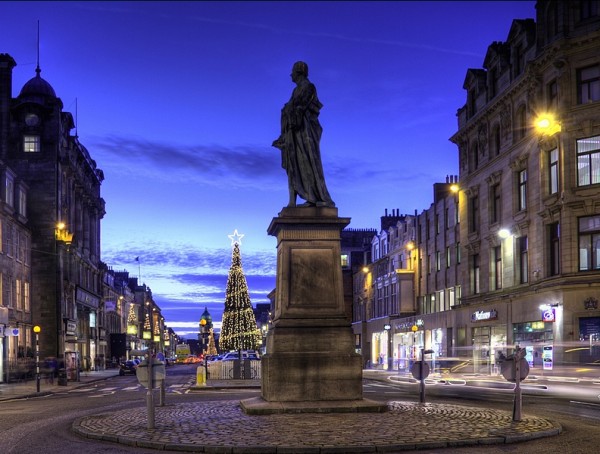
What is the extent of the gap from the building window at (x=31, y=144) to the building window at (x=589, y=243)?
42.5 m

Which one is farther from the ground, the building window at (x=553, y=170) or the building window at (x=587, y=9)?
the building window at (x=587, y=9)

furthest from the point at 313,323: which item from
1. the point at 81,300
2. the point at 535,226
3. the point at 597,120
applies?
the point at 81,300

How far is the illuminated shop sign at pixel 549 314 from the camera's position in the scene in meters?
36.7

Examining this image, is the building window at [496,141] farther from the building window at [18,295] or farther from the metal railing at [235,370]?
A: the building window at [18,295]

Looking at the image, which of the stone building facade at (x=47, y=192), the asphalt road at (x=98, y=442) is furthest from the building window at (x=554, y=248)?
the stone building facade at (x=47, y=192)

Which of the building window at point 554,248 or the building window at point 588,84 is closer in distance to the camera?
the building window at point 588,84

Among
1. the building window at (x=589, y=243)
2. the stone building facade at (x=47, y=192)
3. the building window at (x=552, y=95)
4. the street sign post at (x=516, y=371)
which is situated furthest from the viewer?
the stone building facade at (x=47, y=192)

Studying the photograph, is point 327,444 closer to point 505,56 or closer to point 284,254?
point 284,254

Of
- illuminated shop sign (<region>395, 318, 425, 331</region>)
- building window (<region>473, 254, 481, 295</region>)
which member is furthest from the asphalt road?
illuminated shop sign (<region>395, 318, 425, 331</region>)

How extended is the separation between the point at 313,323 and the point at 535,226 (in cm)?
2552

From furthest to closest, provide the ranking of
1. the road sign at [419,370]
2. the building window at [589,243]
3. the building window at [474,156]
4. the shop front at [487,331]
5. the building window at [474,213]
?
the building window at [474,156], the building window at [474,213], the shop front at [487,331], the building window at [589,243], the road sign at [419,370]

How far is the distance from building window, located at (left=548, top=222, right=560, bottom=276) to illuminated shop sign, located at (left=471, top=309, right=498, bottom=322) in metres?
7.51

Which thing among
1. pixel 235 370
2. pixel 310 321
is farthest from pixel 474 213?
pixel 310 321

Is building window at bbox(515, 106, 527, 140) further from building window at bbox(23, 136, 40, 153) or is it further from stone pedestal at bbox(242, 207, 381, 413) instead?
building window at bbox(23, 136, 40, 153)
